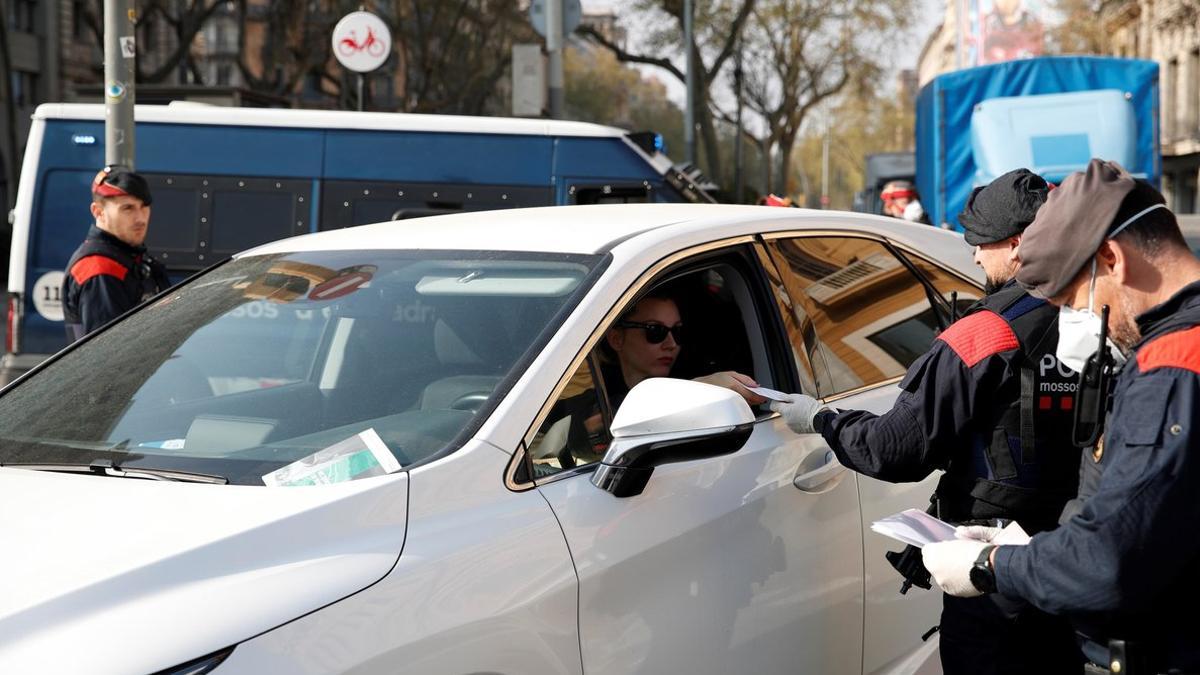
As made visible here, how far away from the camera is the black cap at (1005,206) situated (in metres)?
3.24

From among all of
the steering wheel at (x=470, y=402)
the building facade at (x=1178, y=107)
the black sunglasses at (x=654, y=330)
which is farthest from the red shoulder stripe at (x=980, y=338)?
the building facade at (x=1178, y=107)

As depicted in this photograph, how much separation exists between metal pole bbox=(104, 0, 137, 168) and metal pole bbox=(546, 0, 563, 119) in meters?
8.04

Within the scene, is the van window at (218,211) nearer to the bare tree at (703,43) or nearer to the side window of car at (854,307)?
the side window of car at (854,307)

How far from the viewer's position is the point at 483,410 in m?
2.64

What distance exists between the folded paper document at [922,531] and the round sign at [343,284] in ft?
4.24

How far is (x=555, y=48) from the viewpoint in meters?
15.2

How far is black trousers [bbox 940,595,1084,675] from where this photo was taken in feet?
9.71

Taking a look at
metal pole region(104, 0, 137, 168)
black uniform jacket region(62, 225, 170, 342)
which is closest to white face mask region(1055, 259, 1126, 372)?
black uniform jacket region(62, 225, 170, 342)

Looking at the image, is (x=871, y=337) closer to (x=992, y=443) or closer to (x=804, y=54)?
(x=992, y=443)

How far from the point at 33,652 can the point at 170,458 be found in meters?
0.75

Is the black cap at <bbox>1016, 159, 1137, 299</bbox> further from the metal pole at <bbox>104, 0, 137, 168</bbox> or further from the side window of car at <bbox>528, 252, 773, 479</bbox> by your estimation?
the metal pole at <bbox>104, 0, 137, 168</bbox>

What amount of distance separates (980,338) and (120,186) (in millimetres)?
3803

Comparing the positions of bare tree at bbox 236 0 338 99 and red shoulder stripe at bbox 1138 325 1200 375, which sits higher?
bare tree at bbox 236 0 338 99

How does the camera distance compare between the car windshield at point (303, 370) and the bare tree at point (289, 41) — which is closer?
the car windshield at point (303, 370)
